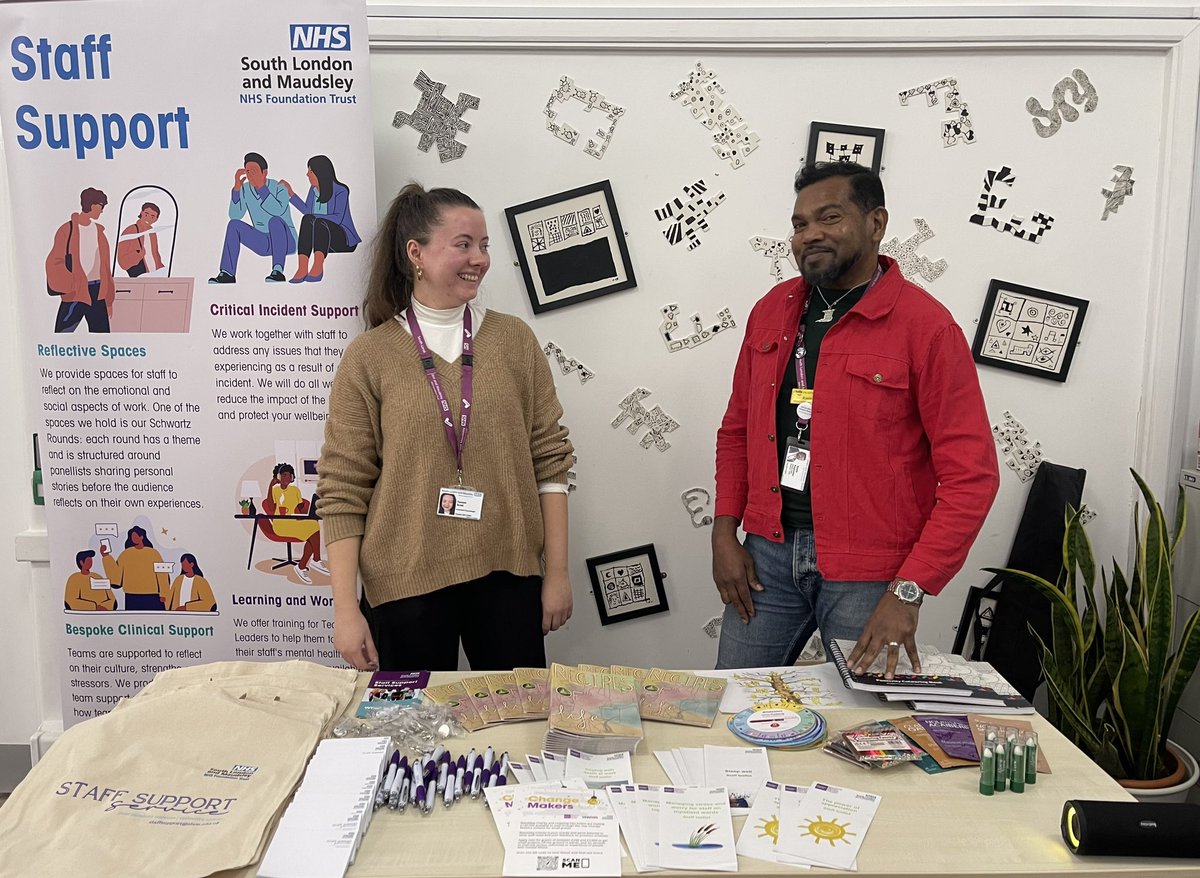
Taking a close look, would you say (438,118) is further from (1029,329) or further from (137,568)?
(1029,329)

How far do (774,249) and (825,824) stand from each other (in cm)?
191

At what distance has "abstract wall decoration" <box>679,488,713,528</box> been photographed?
294 cm

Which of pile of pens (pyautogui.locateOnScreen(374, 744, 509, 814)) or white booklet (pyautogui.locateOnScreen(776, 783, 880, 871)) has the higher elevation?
pile of pens (pyautogui.locateOnScreen(374, 744, 509, 814))

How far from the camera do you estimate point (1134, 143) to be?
9.09ft

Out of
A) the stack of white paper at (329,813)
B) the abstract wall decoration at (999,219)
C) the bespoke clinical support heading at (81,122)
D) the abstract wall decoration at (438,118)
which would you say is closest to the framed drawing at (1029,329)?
the abstract wall decoration at (999,219)

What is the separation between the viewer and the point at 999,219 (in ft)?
9.21

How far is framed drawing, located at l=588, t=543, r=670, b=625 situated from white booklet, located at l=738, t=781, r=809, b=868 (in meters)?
1.52

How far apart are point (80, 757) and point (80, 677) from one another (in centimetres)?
150

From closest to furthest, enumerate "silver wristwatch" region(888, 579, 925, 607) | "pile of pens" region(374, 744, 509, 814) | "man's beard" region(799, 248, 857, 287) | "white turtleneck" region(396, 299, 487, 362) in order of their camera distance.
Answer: "pile of pens" region(374, 744, 509, 814)
"silver wristwatch" region(888, 579, 925, 607)
"man's beard" region(799, 248, 857, 287)
"white turtleneck" region(396, 299, 487, 362)

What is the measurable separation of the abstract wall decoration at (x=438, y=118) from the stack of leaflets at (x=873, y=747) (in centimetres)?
205

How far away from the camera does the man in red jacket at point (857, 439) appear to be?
1.95 m

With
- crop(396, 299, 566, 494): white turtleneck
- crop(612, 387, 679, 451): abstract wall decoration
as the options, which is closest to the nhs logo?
crop(396, 299, 566, 494): white turtleneck

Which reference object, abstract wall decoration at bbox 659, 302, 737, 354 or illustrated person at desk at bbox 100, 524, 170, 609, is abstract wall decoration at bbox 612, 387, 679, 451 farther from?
illustrated person at desk at bbox 100, 524, 170, 609

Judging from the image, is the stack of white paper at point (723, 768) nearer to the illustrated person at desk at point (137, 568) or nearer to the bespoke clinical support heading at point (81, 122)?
the illustrated person at desk at point (137, 568)
